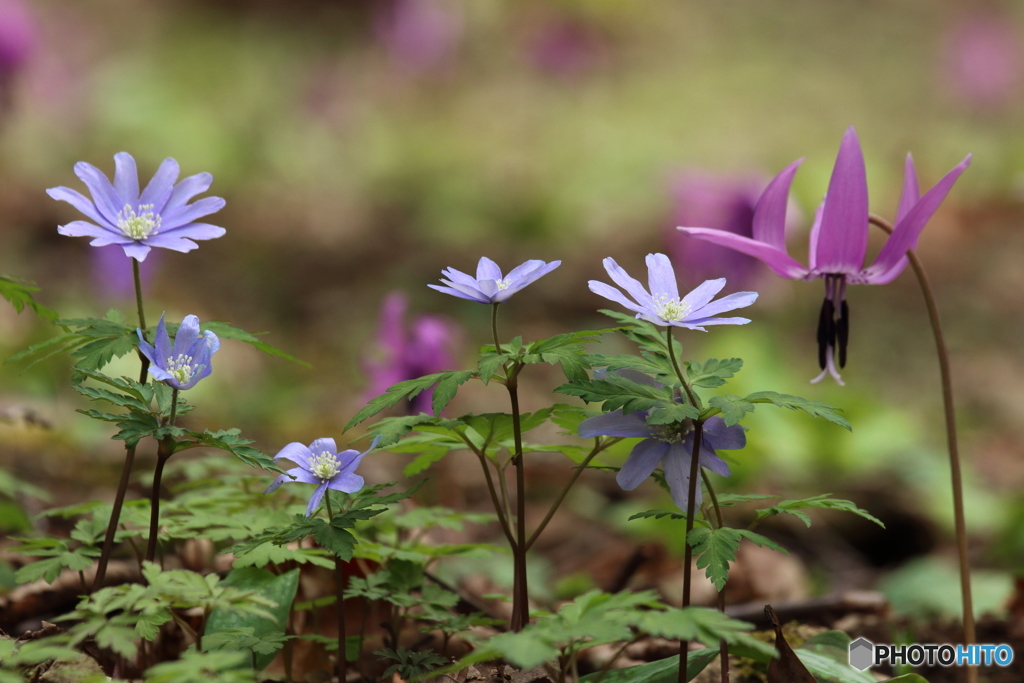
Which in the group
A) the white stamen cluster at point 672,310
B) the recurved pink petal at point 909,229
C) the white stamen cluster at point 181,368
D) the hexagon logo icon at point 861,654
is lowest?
the hexagon logo icon at point 861,654

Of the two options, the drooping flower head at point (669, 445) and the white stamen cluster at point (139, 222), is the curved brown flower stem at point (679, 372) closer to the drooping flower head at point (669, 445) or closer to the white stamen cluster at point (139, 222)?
the drooping flower head at point (669, 445)

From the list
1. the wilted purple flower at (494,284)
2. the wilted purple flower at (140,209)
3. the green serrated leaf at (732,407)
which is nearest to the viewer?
the green serrated leaf at (732,407)

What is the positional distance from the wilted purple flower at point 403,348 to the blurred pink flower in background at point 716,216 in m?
1.94

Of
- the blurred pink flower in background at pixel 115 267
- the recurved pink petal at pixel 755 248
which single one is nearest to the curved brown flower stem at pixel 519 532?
the recurved pink petal at pixel 755 248

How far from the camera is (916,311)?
6.16 metres

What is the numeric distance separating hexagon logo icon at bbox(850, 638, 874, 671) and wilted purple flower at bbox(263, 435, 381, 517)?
3.58 feet

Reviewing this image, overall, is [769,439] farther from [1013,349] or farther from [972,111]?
[972,111]

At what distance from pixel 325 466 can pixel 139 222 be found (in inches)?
20.4

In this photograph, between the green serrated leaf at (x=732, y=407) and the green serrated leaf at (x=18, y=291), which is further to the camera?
the green serrated leaf at (x=18, y=291)

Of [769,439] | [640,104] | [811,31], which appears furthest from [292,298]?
[811,31]

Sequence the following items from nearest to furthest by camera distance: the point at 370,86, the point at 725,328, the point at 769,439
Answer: the point at 769,439, the point at 725,328, the point at 370,86

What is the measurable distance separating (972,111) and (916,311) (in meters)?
3.60

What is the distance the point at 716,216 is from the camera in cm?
411

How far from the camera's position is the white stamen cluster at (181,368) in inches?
43.9
